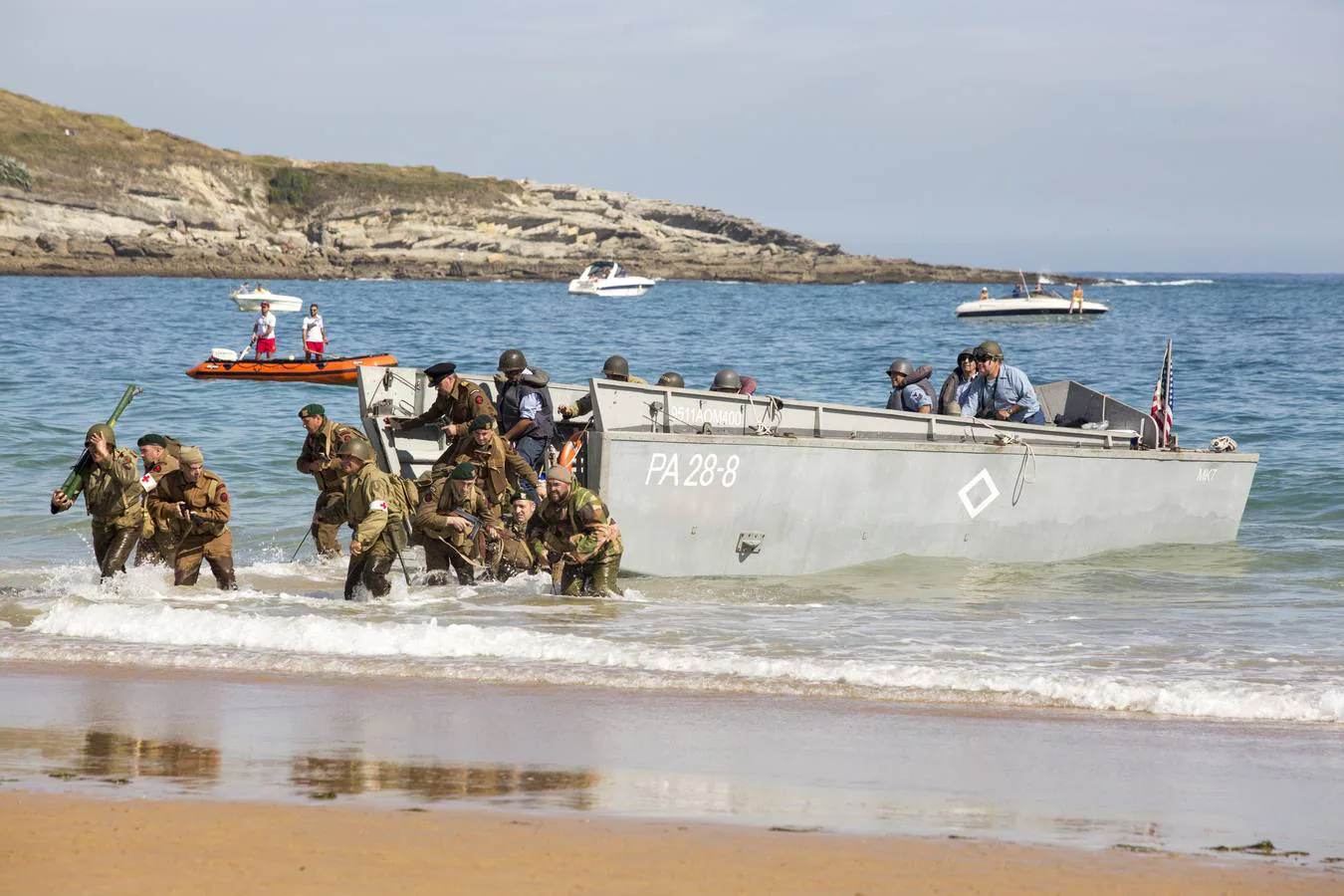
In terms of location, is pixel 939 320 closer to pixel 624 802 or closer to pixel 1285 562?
pixel 1285 562

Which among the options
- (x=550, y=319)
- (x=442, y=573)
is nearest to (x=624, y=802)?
(x=442, y=573)

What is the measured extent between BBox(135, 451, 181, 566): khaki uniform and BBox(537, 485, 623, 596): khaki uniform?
2986 millimetres

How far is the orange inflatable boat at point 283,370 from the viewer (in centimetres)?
3047

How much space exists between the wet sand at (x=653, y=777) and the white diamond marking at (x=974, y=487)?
4694mm

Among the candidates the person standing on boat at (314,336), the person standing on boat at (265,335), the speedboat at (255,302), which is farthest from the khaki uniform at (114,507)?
the speedboat at (255,302)

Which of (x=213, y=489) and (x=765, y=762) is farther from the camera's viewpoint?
(x=213, y=489)

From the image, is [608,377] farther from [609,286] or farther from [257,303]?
[609,286]

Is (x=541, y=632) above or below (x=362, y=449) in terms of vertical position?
below

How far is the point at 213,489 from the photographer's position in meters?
12.0

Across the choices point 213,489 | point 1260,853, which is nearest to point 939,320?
point 213,489

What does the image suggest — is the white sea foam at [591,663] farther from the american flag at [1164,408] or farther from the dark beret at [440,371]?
the american flag at [1164,408]

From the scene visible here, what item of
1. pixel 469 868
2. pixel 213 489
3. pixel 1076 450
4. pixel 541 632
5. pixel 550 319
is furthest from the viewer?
pixel 550 319

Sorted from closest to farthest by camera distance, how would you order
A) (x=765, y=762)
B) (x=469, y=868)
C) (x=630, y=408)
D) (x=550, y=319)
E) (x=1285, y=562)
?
(x=469, y=868)
(x=765, y=762)
(x=630, y=408)
(x=1285, y=562)
(x=550, y=319)

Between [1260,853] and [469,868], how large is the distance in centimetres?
312
